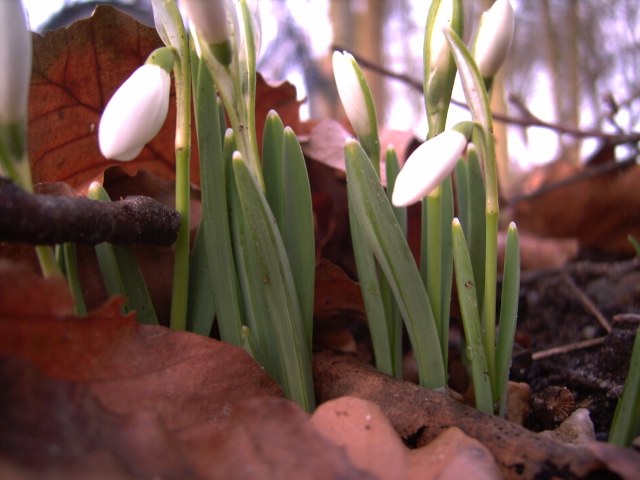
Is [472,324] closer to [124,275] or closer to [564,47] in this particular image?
[124,275]

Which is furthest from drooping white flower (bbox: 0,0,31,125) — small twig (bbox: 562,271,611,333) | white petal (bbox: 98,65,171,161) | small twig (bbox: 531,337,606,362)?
small twig (bbox: 562,271,611,333)

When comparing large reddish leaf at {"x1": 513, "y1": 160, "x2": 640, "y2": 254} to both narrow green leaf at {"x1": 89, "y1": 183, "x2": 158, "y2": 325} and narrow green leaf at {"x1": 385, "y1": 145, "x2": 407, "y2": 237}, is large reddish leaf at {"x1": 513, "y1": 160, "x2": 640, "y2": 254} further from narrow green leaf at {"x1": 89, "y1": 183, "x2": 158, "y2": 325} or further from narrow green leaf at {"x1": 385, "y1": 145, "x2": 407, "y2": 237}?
narrow green leaf at {"x1": 89, "y1": 183, "x2": 158, "y2": 325}

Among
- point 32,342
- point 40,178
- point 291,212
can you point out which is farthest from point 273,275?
point 40,178

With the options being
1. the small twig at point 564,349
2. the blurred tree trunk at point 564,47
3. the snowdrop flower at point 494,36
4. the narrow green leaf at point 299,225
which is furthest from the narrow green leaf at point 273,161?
the blurred tree trunk at point 564,47

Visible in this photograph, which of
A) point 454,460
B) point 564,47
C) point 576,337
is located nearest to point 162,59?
point 454,460

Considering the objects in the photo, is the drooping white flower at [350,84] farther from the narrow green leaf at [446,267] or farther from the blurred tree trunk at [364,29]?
the blurred tree trunk at [364,29]

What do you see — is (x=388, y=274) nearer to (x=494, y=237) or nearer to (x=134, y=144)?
(x=494, y=237)
